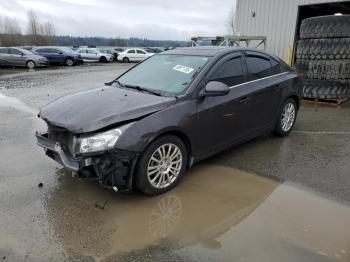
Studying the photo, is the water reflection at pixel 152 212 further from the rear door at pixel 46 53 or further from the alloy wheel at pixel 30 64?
the rear door at pixel 46 53

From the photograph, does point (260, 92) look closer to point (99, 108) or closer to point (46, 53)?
point (99, 108)

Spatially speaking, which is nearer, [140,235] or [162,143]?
[140,235]

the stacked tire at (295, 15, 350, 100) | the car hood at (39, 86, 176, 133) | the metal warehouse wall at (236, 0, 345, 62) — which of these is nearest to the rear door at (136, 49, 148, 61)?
the metal warehouse wall at (236, 0, 345, 62)

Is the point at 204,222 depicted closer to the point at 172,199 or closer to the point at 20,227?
the point at 172,199

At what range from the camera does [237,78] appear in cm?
478

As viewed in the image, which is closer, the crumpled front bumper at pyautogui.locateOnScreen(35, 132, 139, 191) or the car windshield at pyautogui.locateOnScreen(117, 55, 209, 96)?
the crumpled front bumper at pyautogui.locateOnScreen(35, 132, 139, 191)

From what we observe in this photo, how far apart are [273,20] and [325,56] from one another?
5.27 meters

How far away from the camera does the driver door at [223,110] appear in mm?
4227

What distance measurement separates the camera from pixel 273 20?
44.3 ft

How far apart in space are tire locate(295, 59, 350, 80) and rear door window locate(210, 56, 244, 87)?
5085mm

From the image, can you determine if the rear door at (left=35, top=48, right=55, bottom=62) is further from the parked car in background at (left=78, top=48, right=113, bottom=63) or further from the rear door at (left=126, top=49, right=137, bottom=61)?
the rear door at (left=126, top=49, right=137, bottom=61)

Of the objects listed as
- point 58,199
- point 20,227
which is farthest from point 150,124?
point 20,227

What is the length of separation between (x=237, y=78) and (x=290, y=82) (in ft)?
5.17

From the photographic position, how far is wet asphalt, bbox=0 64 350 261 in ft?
9.62
